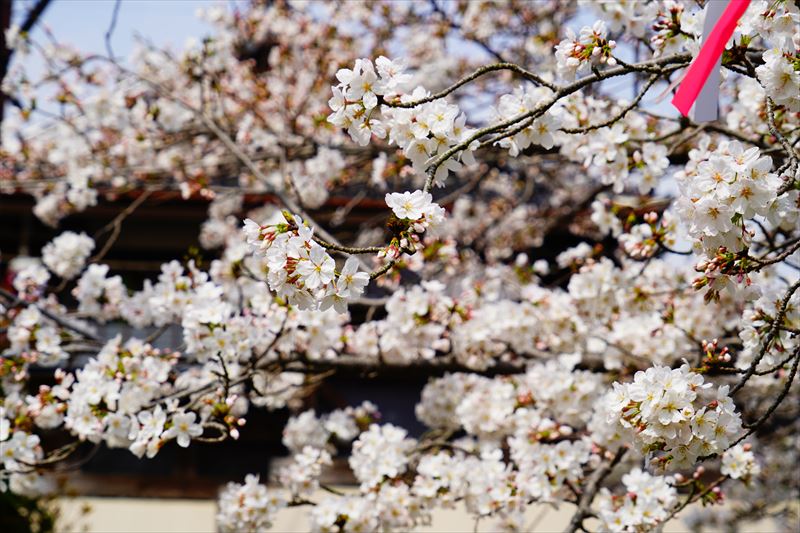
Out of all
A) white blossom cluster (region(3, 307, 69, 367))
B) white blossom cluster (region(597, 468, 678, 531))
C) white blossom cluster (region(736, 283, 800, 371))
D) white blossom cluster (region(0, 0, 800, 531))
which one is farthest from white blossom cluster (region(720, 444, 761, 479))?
white blossom cluster (region(3, 307, 69, 367))

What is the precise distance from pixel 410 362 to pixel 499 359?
518 millimetres

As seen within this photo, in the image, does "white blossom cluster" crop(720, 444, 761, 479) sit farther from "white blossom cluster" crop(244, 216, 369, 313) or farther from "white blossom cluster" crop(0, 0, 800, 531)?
"white blossom cluster" crop(244, 216, 369, 313)

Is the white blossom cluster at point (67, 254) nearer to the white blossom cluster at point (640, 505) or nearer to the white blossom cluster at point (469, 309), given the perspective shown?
the white blossom cluster at point (469, 309)

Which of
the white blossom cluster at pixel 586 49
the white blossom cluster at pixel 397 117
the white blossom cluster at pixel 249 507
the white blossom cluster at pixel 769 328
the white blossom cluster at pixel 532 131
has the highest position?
the white blossom cluster at pixel 586 49

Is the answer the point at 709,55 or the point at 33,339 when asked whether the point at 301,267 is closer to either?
the point at 709,55

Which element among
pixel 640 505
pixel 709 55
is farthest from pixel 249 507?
pixel 709 55

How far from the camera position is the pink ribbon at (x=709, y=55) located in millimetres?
1861

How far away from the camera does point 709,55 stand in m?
1.88

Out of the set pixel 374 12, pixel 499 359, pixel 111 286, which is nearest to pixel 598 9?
pixel 499 359

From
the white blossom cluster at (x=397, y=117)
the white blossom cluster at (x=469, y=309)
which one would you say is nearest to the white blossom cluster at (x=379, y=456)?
the white blossom cluster at (x=469, y=309)

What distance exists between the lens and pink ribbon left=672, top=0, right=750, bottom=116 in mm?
1861

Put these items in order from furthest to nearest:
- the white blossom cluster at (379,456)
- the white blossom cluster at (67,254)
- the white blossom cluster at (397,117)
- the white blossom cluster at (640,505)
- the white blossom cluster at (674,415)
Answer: the white blossom cluster at (67,254)
the white blossom cluster at (379,456)
the white blossom cluster at (640,505)
the white blossom cluster at (397,117)
the white blossom cluster at (674,415)

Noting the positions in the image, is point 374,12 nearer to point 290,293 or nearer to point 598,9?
point 598,9

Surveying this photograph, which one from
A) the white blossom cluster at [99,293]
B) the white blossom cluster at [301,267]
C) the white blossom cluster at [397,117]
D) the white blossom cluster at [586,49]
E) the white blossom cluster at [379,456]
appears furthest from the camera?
the white blossom cluster at [99,293]
